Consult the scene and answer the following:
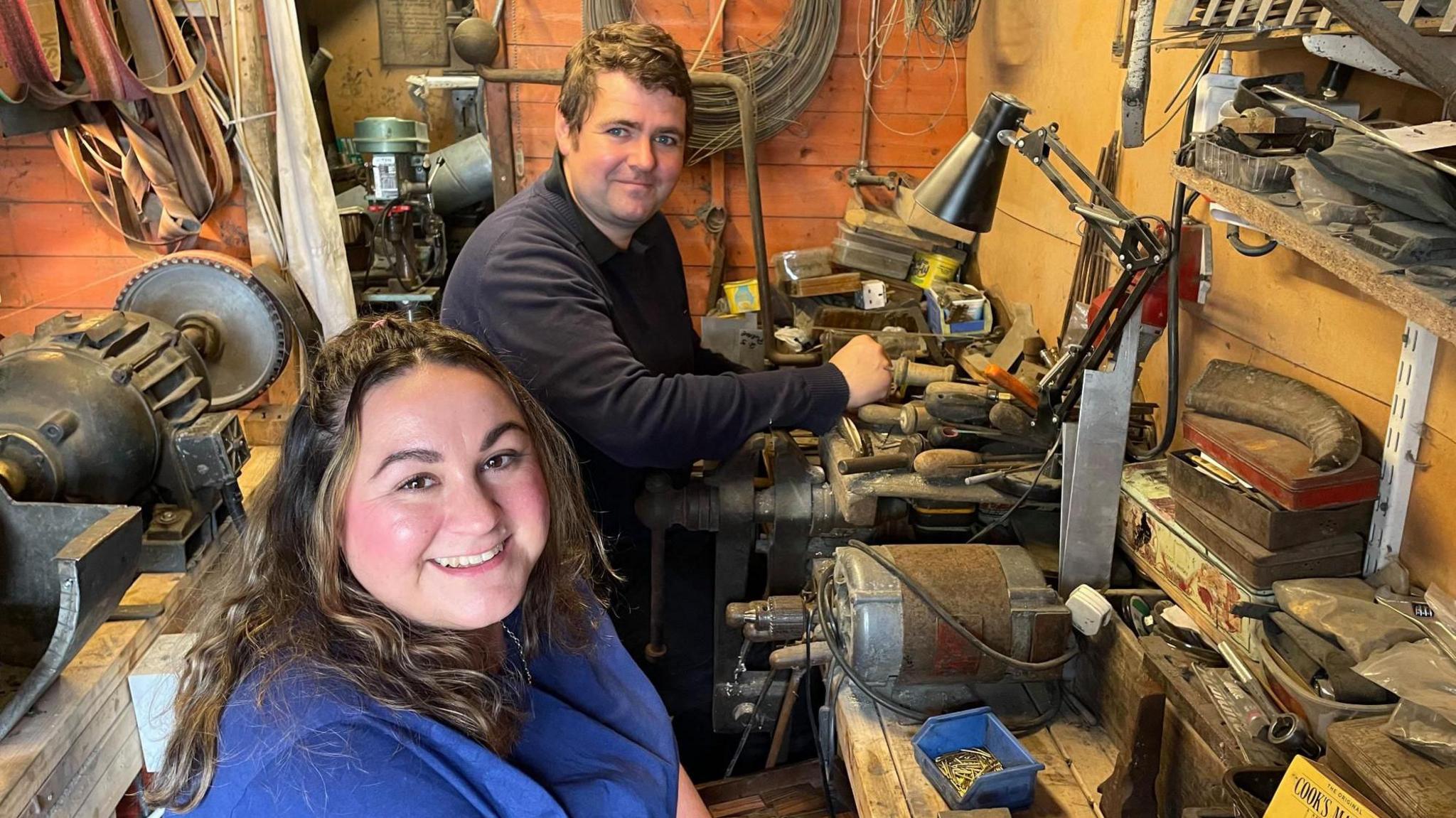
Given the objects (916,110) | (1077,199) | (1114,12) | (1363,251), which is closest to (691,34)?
(916,110)

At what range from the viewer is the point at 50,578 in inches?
66.2

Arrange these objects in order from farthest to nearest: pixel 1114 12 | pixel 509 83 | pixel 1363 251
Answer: pixel 509 83 < pixel 1114 12 < pixel 1363 251

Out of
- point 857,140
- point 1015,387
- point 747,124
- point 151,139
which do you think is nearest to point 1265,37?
point 1015,387

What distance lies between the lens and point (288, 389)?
330 centimetres

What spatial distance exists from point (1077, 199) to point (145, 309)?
2.71 m

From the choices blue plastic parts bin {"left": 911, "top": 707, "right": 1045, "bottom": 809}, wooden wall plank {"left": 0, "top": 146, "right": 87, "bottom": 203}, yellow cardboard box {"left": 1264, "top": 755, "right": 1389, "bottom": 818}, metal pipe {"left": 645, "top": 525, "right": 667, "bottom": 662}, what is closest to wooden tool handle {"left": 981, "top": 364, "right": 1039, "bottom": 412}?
blue plastic parts bin {"left": 911, "top": 707, "right": 1045, "bottom": 809}

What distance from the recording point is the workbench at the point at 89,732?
147 centimetres

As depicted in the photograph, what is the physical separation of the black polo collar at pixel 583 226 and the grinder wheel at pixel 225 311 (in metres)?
1.44

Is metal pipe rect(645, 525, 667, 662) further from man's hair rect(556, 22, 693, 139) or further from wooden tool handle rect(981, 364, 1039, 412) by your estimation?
man's hair rect(556, 22, 693, 139)

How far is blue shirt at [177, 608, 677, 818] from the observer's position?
36.0 inches

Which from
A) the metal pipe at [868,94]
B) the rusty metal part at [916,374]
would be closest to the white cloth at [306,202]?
the metal pipe at [868,94]

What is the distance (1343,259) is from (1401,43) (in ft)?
0.66

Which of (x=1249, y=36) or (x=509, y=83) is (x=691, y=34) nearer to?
(x=509, y=83)

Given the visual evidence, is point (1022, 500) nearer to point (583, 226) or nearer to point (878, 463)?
point (878, 463)
